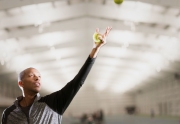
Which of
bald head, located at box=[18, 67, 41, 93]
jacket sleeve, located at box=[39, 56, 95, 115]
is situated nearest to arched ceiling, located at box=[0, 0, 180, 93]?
bald head, located at box=[18, 67, 41, 93]

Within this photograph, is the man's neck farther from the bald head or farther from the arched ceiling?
the arched ceiling

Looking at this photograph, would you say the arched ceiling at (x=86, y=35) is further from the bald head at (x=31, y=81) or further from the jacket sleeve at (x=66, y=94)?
the jacket sleeve at (x=66, y=94)

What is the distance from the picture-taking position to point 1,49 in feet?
68.9

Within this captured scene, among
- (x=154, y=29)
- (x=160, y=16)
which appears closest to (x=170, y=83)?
(x=154, y=29)

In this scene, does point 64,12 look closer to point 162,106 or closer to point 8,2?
point 8,2

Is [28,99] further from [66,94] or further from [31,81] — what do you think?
[66,94]

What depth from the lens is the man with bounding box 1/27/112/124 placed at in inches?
92.3

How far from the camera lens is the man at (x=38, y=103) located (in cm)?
234

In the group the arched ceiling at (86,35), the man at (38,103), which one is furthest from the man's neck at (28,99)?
the arched ceiling at (86,35)

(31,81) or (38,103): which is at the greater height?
(31,81)

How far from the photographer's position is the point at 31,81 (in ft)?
8.02

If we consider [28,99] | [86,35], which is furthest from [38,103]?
[86,35]

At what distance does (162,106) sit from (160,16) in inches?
880

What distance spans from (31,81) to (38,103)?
166 mm
